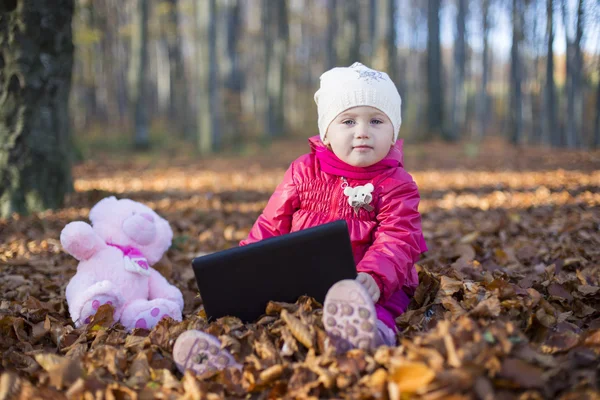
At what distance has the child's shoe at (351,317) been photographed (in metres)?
1.92

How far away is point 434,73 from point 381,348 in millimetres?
17333

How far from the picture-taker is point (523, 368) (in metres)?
1.66

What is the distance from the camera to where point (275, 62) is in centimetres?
2170

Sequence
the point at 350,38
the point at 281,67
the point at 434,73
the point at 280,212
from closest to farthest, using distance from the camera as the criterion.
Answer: the point at 280,212 < the point at 434,73 < the point at 350,38 < the point at 281,67

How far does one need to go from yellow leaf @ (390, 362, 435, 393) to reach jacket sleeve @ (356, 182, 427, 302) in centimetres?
72

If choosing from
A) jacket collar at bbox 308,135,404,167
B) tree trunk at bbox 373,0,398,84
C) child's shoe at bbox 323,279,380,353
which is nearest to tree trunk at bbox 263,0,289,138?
tree trunk at bbox 373,0,398,84

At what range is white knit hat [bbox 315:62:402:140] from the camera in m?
2.50

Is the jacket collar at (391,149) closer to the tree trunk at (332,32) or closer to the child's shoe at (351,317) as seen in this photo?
the child's shoe at (351,317)

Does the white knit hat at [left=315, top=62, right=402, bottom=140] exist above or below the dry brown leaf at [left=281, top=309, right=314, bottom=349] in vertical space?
above

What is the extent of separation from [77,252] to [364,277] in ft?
5.11

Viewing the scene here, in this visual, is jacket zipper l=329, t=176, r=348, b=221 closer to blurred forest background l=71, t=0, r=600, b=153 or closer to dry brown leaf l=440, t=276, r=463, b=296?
dry brown leaf l=440, t=276, r=463, b=296

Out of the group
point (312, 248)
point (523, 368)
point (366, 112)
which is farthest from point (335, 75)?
point (523, 368)

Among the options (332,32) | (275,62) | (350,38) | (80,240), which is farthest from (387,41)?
(80,240)

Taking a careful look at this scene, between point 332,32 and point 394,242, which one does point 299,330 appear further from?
point 332,32
